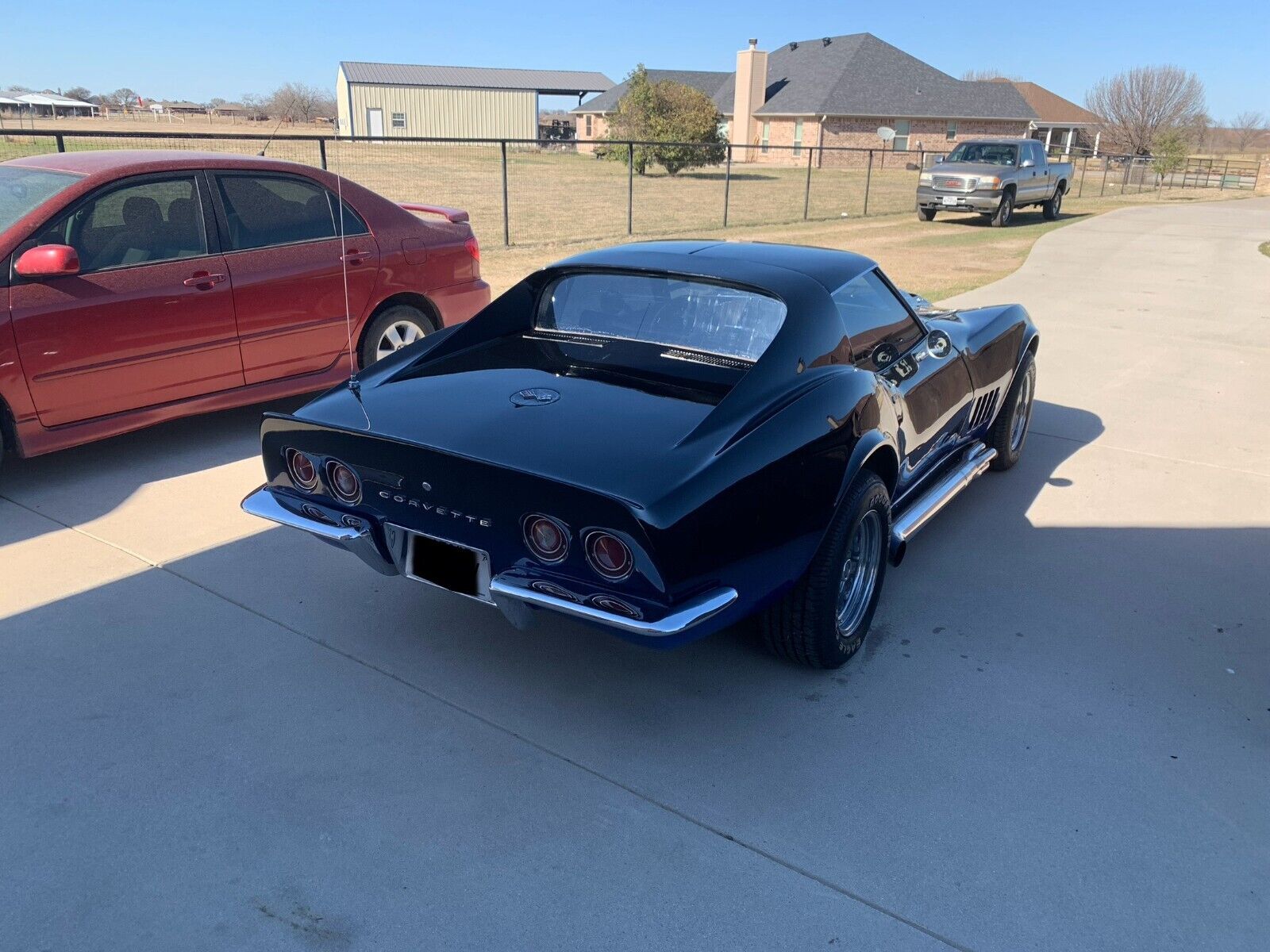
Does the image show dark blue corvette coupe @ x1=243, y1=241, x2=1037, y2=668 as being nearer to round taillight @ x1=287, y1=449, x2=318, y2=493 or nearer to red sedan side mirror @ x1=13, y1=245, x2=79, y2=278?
round taillight @ x1=287, y1=449, x2=318, y2=493

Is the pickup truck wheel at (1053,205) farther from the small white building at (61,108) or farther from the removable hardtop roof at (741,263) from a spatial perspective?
the small white building at (61,108)

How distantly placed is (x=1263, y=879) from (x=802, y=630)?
4.68 ft

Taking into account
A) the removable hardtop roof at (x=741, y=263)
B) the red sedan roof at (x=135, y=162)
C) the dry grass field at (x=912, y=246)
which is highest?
the red sedan roof at (x=135, y=162)

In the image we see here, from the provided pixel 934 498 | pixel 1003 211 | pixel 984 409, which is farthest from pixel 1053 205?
pixel 934 498

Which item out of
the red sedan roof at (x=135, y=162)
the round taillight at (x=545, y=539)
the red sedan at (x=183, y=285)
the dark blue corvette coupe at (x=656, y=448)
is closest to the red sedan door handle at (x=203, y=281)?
the red sedan at (x=183, y=285)

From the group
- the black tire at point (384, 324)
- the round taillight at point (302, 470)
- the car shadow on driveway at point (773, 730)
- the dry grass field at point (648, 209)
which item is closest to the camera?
the car shadow on driveway at point (773, 730)

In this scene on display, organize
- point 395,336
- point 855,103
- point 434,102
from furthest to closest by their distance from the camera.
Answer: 1. point 434,102
2. point 855,103
3. point 395,336

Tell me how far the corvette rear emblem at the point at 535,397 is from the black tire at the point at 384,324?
3.08 meters

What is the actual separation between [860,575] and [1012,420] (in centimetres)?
246

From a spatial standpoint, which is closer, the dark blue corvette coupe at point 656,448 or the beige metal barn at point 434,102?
the dark blue corvette coupe at point 656,448

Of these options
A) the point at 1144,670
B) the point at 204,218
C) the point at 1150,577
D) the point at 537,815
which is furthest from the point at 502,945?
the point at 204,218

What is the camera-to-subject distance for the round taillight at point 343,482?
11.1ft

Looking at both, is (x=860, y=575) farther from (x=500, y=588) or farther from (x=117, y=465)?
(x=117, y=465)

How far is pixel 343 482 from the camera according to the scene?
3.42 meters
